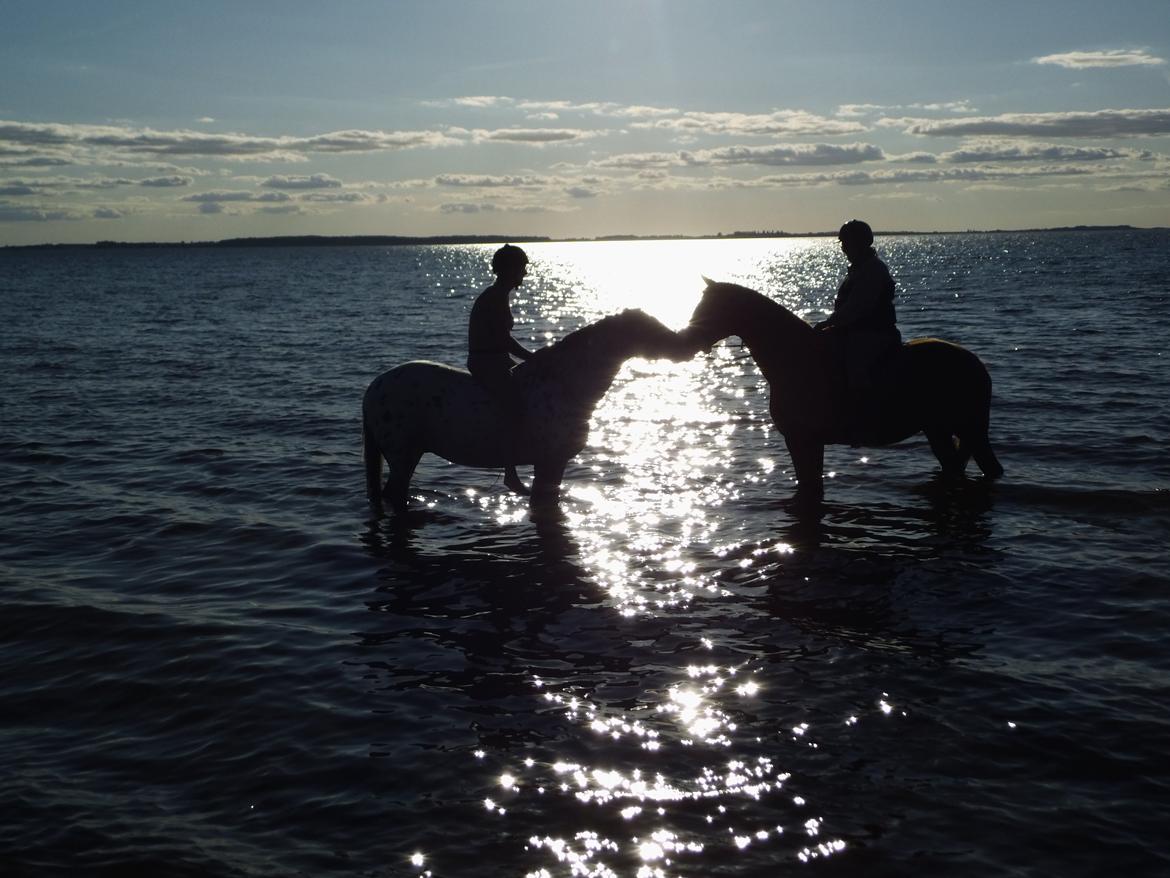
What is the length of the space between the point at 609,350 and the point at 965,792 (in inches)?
256

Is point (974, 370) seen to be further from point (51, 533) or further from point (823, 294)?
point (823, 294)

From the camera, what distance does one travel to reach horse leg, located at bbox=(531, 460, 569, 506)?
1157cm

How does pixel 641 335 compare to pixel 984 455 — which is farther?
pixel 984 455

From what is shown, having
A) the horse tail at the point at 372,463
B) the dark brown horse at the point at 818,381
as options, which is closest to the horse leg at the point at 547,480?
the horse tail at the point at 372,463

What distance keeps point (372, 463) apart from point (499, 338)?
8.02ft

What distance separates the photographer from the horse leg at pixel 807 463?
1212 cm

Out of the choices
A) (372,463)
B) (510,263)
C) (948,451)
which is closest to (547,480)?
(372,463)

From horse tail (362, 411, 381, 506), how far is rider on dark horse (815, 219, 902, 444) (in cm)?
546

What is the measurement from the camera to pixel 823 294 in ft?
256

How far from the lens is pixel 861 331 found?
1174cm

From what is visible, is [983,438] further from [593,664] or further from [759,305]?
[593,664]

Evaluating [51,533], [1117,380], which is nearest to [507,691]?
[51,533]

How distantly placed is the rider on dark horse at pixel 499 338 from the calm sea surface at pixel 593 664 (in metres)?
1.66

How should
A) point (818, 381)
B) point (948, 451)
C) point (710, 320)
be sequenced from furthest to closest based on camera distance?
point (948, 451), point (818, 381), point (710, 320)
